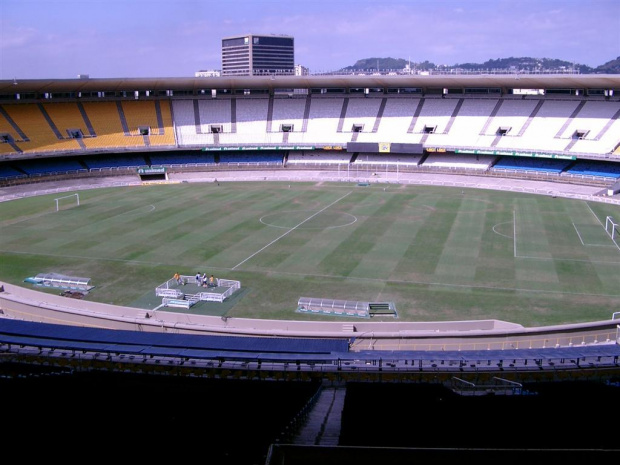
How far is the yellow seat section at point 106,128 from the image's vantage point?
64188 mm

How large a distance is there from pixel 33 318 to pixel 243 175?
136 feet

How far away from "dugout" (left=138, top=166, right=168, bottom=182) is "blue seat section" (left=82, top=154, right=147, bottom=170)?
165cm

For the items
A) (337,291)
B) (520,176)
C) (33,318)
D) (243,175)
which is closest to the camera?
(33,318)

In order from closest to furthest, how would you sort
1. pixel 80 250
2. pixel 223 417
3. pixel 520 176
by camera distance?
pixel 223 417 < pixel 80 250 < pixel 520 176

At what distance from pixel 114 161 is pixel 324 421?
59699 mm

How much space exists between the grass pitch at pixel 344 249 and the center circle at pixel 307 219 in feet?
0.26

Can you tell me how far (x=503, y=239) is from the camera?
37.2m

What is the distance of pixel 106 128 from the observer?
65.9 metres

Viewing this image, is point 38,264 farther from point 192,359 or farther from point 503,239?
point 503,239

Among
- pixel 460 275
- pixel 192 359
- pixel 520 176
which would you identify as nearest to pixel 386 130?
pixel 520 176

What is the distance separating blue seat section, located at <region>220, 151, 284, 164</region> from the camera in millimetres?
68625

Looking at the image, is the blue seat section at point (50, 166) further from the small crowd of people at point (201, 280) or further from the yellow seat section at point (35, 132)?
the small crowd of people at point (201, 280)

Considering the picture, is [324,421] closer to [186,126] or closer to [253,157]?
[253,157]

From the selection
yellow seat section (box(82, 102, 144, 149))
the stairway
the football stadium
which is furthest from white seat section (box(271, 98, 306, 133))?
the stairway
